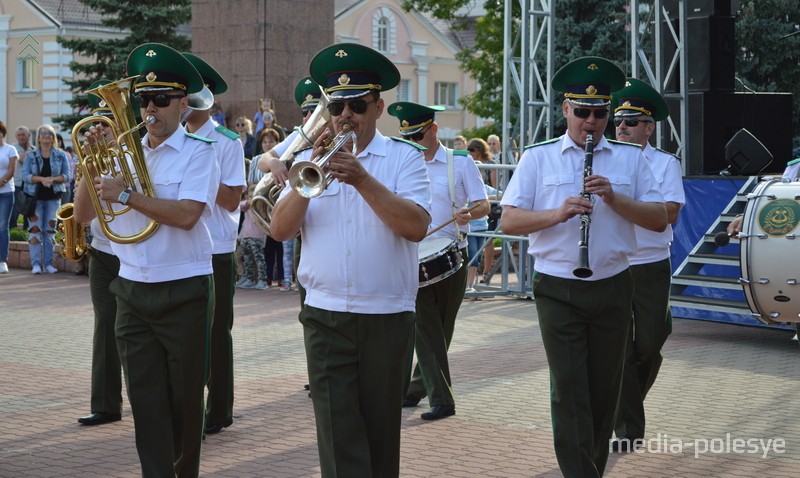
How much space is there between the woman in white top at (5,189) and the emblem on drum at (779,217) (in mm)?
12316

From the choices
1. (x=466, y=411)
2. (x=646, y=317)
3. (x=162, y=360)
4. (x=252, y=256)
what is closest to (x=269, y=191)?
(x=162, y=360)

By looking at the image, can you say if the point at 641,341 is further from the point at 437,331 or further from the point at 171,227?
the point at 171,227

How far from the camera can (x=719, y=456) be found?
25.2ft

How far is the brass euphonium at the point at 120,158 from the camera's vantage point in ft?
19.9

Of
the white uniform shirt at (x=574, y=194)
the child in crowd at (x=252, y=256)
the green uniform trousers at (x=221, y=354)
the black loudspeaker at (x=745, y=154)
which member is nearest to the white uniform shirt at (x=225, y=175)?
the green uniform trousers at (x=221, y=354)

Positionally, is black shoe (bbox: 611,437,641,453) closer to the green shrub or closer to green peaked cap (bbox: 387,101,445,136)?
green peaked cap (bbox: 387,101,445,136)

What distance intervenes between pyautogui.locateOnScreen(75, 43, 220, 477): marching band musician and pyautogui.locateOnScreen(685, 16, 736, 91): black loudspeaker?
32.4ft

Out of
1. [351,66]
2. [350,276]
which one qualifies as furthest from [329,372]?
[351,66]

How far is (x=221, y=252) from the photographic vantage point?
27.3 ft

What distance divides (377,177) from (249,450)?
3.13 meters

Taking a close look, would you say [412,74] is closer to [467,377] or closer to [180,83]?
[467,377]

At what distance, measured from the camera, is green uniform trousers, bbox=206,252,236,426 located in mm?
8406

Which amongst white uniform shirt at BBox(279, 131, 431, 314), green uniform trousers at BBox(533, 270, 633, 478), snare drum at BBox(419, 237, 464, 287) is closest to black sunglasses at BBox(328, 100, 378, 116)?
white uniform shirt at BBox(279, 131, 431, 314)

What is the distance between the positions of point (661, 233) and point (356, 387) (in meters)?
3.31
